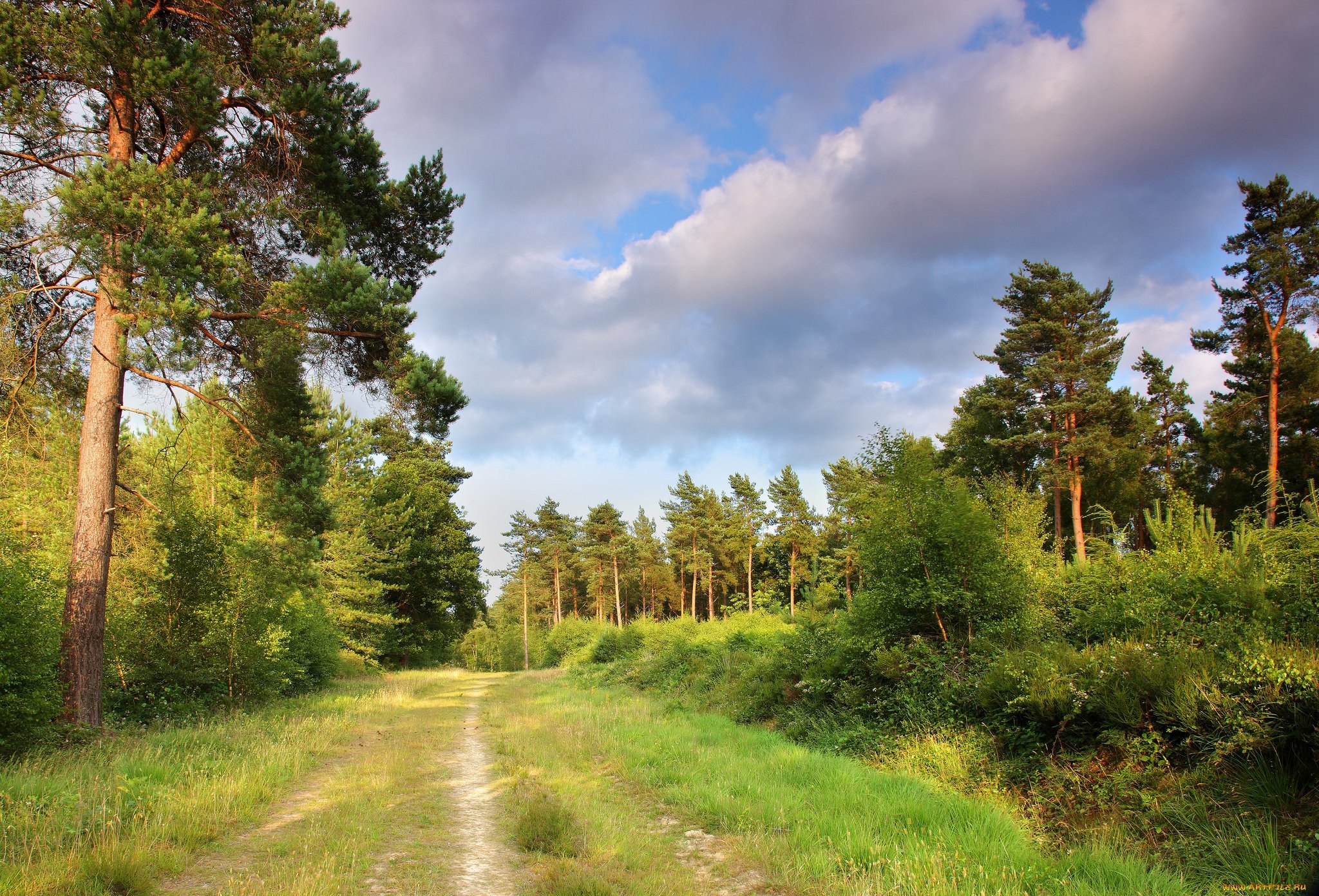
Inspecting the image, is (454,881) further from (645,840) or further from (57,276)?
(57,276)

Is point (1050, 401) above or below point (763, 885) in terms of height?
above

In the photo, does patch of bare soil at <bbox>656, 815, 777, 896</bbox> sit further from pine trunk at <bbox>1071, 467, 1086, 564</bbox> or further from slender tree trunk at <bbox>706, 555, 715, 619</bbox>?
slender tree trunk at <bbox>706, 555, 715, 619</bbox>

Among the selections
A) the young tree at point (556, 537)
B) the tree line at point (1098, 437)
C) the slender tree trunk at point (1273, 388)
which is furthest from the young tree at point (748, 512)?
the slender tree trunk at point (1273, 388)

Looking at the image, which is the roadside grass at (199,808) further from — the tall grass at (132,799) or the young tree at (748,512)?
the young tree at (748,512)

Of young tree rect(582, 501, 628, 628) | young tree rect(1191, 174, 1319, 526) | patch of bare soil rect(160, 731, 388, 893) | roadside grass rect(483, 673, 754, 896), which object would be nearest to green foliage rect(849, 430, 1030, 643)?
roadside grass rect(483, 673, 754, 896)

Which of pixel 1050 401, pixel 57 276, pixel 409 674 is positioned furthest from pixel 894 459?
pixel 409 674

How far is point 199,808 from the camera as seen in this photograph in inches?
→ 229

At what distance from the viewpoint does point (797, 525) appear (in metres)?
46.8

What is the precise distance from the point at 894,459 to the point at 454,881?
28.1 ft

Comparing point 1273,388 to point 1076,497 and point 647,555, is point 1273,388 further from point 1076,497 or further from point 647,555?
point 647,555

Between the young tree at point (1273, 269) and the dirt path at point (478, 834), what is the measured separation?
25.2 meters

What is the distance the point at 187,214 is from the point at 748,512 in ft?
150

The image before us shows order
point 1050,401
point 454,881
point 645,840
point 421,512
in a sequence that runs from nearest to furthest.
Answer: point 454,881 → point 645,840 → point 1050,401 → point 421,512

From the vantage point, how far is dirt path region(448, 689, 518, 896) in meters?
4.61
